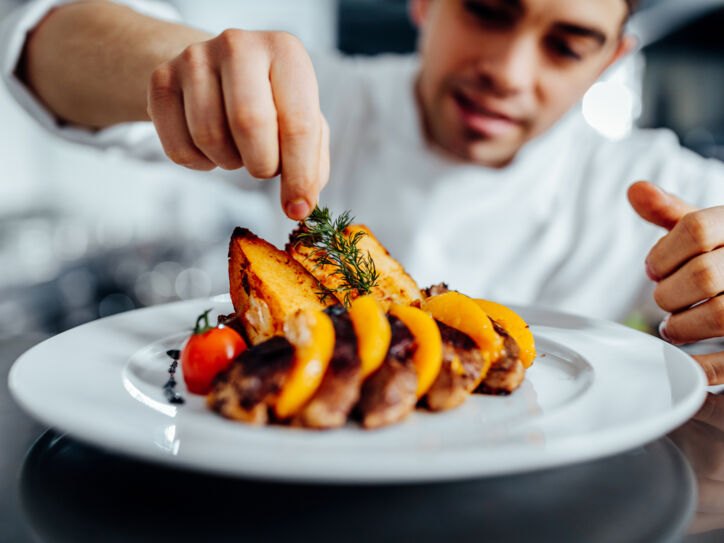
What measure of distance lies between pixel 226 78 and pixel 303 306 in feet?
1.40

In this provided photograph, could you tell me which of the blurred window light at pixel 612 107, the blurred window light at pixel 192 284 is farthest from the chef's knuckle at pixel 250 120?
the blurred window light at pixel 612 107

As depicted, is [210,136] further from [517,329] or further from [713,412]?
[713,412]

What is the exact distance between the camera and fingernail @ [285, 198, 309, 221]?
1091 mm

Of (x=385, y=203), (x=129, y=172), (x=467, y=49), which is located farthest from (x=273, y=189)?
(x=129, y=172)

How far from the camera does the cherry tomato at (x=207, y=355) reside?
37.3 inches

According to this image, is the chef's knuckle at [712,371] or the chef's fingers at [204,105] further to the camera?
the chef's knuckle at [712,371]

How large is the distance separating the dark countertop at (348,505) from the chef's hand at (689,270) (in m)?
0.65

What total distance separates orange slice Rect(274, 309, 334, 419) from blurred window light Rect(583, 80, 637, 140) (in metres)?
7.02

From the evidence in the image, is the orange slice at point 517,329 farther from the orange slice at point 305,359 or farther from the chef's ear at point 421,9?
the chef's ear at point 421,9

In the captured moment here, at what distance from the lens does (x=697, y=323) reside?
1425mm

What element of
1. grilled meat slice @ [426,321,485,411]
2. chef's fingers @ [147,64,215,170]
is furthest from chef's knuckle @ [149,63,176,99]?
grilled meat slice @ [426,321,485,411]

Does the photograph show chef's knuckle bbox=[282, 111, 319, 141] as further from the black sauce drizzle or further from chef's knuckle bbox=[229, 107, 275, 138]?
the black sauce drizzle

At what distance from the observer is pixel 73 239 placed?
4.45 metres

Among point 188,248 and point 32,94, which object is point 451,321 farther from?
point 188,248
